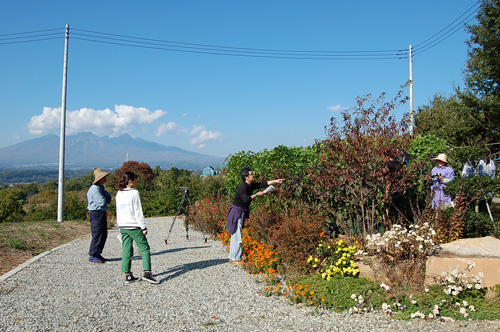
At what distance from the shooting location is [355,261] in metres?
5.54

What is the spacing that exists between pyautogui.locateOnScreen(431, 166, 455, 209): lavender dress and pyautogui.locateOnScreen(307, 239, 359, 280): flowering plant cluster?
209 centimetres

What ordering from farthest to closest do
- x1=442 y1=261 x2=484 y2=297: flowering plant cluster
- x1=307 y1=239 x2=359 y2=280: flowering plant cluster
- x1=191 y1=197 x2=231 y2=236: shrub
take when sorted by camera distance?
1. x1=191 y1=197 x2=231 y2=236: shrub
2. x1=307 y1=239 x2=359 y2=280: flowering plant cluster
3. x1=442 y1=261 x2=484 y2=297: flowering plant cluster

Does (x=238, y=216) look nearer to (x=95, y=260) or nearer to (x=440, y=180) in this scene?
(x=95, y=260)

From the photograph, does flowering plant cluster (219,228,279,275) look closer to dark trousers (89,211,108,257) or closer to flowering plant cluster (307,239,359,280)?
flowering plant cluster (307,239,359,280)

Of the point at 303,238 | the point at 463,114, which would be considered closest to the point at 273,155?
the point at 303,238

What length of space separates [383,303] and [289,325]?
3.63ft

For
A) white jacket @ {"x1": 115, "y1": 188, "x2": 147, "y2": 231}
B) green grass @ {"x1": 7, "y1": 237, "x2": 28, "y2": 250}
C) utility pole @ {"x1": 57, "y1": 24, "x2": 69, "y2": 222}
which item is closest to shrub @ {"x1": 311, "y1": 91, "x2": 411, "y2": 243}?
white jacket @ {"x1": 115, "y1": 188, "x2": 147, "y2": 231}

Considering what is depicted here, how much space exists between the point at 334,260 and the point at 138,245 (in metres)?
2.82

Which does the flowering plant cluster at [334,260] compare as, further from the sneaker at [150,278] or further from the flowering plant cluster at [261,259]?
the sneaker at [150,278]

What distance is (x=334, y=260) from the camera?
5.26 meters

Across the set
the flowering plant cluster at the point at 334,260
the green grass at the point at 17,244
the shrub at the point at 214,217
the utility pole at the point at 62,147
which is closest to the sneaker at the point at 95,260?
the green grass at the point at 17,244

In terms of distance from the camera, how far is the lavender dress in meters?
6.56

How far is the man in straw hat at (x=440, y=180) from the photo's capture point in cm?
653

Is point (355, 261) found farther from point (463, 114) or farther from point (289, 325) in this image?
point (463, 114)
